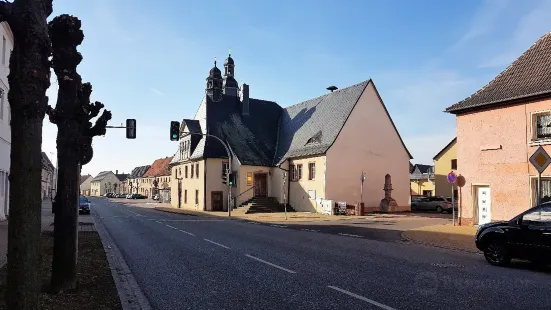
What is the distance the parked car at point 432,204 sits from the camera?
4397 centimetres

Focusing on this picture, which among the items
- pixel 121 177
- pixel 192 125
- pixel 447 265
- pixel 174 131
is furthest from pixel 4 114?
pixel 121 177

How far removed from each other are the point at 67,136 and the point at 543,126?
1918 centimetres

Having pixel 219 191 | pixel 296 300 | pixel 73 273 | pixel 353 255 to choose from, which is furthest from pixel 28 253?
pixel 219 191

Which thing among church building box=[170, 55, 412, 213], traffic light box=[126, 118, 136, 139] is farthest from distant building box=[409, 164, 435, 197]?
traffic light box=[126, 118, 136, 139]

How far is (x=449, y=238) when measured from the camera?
17984 millimetres

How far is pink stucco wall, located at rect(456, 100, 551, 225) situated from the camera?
20078mm

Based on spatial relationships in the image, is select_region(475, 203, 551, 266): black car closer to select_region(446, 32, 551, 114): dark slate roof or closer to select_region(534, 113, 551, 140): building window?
select_region(534, 113, 551, 140): building window

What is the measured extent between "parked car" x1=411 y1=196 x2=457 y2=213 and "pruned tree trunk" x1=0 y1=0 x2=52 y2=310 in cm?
4367

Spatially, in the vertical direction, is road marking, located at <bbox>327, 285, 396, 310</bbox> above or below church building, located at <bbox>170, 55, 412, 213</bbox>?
below

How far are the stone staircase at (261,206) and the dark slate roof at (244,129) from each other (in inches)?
143

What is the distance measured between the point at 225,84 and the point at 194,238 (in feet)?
127

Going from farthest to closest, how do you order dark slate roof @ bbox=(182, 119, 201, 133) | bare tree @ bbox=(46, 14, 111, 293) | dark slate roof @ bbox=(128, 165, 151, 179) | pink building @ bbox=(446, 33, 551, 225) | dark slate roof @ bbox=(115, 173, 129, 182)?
dark slate roof @ bbox=(115, 173, 129, 182)
dark slate roof @ bbox=(128, 165, 151, 179)
dark slate roof @ bbox=(182, 119, 201, 133)
pink building @ bbox=(446, 33, 551, 225)
bare tree @ bbox=(46, 14, 111, 293)

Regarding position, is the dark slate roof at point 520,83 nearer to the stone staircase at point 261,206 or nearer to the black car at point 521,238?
the black car at point 521,238

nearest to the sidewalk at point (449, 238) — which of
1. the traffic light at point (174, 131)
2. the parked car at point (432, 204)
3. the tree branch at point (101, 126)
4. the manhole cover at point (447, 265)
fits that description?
the manhole cover at point (447, 265)
